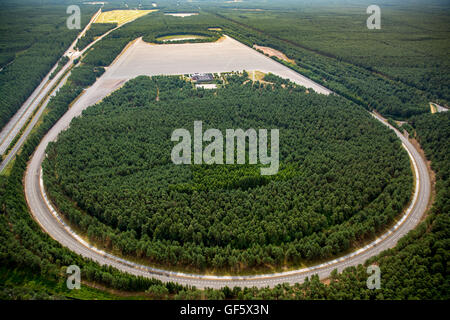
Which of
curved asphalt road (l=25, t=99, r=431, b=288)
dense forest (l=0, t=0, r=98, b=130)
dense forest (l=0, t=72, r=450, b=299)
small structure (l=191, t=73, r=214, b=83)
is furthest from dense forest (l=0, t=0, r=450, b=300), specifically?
small structure (l=191, t=73, r=214, b=83)

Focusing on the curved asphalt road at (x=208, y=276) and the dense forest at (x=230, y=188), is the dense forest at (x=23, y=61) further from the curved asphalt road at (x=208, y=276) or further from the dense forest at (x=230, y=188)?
the curved asphalt road at (x=208, y=276)

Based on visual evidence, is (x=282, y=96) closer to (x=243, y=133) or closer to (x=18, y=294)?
(x=243, y=133)

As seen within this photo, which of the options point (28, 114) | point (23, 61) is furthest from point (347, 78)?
point (23, 61)

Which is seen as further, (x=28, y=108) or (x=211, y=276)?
(x=28, y=108)

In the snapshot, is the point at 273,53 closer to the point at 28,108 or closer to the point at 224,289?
the point at 28,108

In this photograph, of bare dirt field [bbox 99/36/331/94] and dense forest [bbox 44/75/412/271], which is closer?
dense forest [bbox 44/75/412/271]

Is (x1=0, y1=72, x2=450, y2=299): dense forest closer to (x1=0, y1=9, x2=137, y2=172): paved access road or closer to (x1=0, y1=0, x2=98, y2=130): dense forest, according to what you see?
(x1=0, y1=9, x2=137, y2=172): paved access road
